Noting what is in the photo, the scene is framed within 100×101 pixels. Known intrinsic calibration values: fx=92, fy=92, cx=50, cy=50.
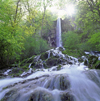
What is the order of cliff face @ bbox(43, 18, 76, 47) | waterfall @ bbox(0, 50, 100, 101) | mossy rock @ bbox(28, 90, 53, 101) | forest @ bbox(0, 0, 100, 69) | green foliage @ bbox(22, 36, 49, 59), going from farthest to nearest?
cliff face @ bbox(43, 18, 76, 47), green foliage @ bbox(22, 36, 49, 59), forest @ bbox(0, 0, 100, 69), waterfall @ bbox(0, 50, 100, 101), mossy rock @ bbox(28, 90, 53, 101)

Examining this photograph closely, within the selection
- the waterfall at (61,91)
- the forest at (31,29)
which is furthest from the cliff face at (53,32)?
the waterfall at (61,91)

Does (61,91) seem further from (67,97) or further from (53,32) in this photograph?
(53,32)

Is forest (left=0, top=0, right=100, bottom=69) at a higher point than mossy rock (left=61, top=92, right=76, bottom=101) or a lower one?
higher

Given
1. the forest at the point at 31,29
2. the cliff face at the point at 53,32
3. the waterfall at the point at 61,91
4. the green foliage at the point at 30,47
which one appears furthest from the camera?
the cliff face at the point at 53,32

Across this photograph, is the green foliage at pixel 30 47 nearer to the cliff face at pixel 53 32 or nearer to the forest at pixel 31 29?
the forest at pixel 31 29

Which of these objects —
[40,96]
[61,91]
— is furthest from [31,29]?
[40,96]

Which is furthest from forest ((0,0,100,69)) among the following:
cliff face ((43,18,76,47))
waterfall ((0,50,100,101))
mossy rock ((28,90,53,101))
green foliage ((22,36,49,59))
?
cliff face ((43,18,76,47))

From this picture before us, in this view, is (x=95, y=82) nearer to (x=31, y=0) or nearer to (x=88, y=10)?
(x=88, y=10)

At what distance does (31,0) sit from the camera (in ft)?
53.9

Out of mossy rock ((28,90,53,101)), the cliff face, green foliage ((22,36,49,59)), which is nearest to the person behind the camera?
mossy rock ((28,90,53,101))

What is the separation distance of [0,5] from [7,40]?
11.5ft

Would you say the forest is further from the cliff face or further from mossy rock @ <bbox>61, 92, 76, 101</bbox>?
the cliff face

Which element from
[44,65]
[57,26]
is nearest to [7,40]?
[44,65]

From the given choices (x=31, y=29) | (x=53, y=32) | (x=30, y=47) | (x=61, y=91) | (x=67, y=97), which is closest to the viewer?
(x=67, y=97)
